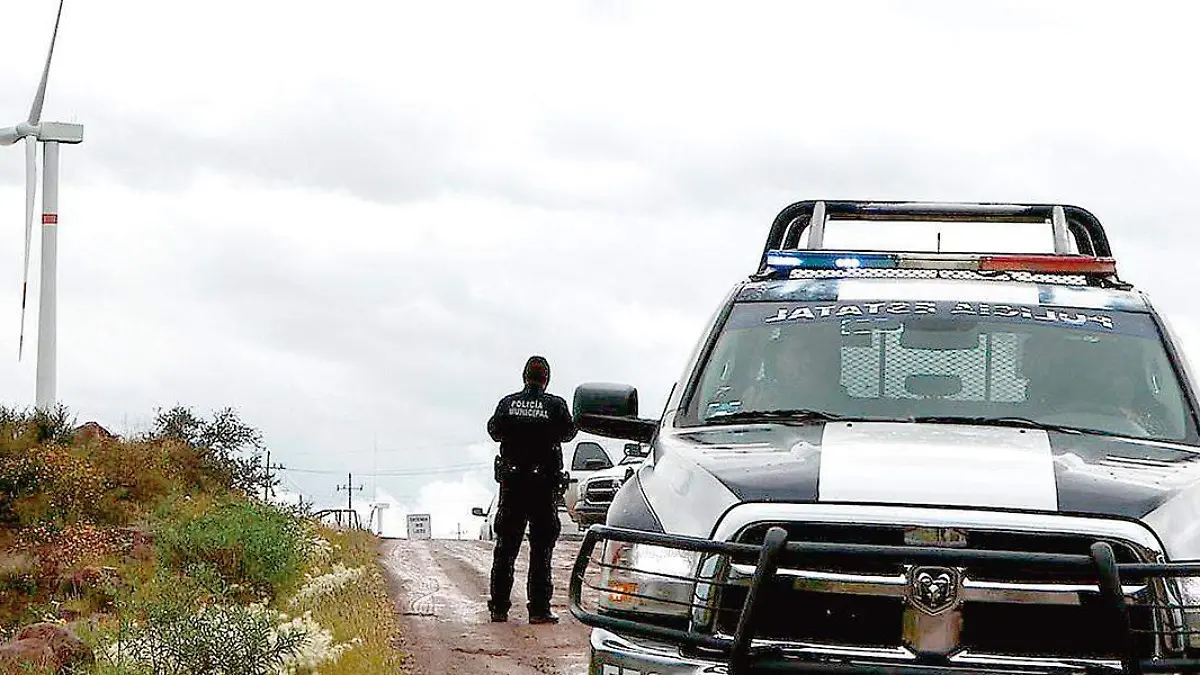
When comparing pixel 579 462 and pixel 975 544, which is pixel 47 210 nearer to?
pixel 579 462

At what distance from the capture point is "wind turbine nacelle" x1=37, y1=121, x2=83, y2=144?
36.4 m

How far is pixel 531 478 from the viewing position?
14.7m

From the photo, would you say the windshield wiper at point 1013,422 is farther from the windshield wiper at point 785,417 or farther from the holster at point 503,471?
the holster at point 503,471

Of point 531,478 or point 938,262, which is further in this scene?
point 531,478

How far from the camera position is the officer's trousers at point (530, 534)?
47.8ft

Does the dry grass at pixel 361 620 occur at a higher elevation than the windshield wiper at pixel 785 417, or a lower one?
lower

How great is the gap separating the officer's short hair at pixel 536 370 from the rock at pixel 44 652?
167 inches

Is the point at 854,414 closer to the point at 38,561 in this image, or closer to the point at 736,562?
the point at 736,562

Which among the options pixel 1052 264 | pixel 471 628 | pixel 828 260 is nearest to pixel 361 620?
pixel 471 628

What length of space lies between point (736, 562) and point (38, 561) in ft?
46.6

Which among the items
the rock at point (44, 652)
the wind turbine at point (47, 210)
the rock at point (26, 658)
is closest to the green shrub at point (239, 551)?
the rock at point (44, 652)

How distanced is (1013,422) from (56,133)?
31.8m

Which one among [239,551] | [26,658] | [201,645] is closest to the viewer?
[201,645]

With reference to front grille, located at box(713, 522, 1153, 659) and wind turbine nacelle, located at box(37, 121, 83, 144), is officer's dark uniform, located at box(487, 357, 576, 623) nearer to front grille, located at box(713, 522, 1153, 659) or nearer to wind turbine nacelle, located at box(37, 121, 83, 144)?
front grille, located at box(713, 522, 1153, 659)
